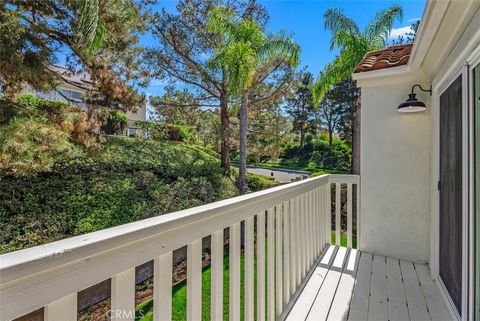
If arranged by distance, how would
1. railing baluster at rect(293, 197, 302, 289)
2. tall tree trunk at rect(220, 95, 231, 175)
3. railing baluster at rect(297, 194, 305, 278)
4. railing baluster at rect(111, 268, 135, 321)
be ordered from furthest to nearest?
1. tall tree trunk at rect(220, 95, 231, 175)
2. railing baluster at rect(297, 194, 305, 278)
3. railing baluster at rect(293, 197, 302, 289)
4. railing baluster at rect(111, 268, 135, 321)

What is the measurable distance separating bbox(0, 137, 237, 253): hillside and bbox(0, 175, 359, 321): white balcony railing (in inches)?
205

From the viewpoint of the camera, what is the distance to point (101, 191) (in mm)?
7000

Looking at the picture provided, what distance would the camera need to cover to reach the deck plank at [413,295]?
7.43 ft

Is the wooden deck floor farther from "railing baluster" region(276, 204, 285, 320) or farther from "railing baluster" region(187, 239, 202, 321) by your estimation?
"railing baluster" region(187, 239, 202, 321)

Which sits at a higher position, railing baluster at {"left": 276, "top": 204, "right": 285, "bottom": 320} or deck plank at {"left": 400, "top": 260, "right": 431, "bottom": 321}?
railing baluster at {"left": 276, "top": 204, "right": 285, "bottom": 320}

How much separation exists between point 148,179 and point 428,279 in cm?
744

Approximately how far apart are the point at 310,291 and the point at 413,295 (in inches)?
38.8

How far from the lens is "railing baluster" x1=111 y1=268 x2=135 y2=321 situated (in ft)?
2.78

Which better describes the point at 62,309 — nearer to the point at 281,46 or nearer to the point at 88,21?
the point at 88,21

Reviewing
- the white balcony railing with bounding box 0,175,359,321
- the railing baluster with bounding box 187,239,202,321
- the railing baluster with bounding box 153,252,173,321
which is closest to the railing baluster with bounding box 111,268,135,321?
the white balcony railing with bounding box 0,175,359,321

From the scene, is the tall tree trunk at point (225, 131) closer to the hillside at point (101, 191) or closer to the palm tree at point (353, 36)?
the hillside at point (101, 191)

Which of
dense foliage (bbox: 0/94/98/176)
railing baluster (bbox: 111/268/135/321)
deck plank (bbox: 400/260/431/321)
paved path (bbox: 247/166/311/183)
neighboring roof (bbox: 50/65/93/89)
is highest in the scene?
neighboring roof (bbox: 50/65/93/89)

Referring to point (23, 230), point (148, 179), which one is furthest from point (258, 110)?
point (23, 230)

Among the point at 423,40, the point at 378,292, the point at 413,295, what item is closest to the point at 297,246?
the point at 378,292
